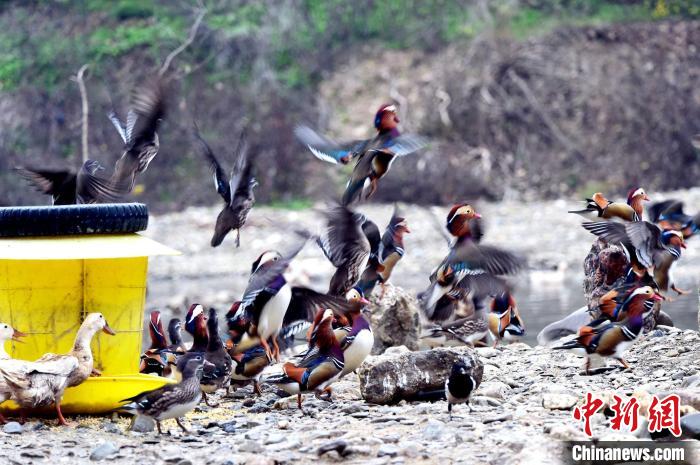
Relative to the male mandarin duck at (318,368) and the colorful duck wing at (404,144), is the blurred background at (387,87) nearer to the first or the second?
the colorful duck wing at (404,144)

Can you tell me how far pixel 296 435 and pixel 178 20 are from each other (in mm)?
26697

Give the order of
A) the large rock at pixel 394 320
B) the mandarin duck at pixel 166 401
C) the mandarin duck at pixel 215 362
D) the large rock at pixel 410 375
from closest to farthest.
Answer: the mandarin duck at pixel 166 401 → the large rock at pixel 410 375 → the mandarin duck at pixel 215 362 → the large rock at pixel 394 320

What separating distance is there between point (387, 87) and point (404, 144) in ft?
71.2

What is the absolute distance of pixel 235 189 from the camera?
925 centimetres

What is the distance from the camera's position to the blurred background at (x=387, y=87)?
27.2m

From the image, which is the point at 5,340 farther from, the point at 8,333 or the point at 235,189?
the point at 235,189

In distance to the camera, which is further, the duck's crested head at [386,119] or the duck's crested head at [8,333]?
the duck's crested head at [386,119]

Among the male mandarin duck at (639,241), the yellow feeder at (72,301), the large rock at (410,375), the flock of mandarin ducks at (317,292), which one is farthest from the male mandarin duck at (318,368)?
the male mandarin duck at (639,241)

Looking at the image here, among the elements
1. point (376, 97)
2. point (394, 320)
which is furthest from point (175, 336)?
point (376, 97)

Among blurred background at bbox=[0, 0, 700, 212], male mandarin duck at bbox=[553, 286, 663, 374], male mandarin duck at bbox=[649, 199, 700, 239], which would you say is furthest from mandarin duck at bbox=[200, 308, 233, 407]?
blurred background at bbox=[0, 0, 700, 212]

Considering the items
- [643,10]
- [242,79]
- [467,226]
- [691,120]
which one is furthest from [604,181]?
[467,226]

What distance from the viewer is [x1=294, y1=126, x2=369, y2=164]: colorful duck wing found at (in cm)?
920

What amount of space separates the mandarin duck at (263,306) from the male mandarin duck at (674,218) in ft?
15.1

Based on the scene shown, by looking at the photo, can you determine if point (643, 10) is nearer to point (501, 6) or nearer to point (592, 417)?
point (501, 6)
